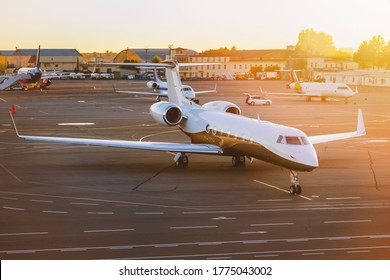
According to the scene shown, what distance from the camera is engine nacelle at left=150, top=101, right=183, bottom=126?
3716 centimetres

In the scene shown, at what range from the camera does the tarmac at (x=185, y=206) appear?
20.0 m

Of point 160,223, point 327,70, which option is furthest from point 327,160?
point 327,70

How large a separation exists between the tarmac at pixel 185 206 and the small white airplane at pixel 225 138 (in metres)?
1.29

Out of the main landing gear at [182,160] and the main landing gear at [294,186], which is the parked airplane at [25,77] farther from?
the main landing gear at [294,186]

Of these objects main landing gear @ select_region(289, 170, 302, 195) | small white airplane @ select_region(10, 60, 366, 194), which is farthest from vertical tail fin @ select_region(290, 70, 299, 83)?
main landing gear @ select_region(289, 170, 302, 195)

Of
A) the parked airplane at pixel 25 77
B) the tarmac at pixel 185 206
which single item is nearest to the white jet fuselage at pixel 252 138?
the tarmac at pixel 185 206

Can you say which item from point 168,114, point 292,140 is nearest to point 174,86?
point 168,114

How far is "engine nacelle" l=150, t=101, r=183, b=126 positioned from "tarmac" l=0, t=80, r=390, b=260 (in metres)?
2.52

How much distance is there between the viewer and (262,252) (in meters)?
19.6

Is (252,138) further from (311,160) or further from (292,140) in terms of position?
(311,160)

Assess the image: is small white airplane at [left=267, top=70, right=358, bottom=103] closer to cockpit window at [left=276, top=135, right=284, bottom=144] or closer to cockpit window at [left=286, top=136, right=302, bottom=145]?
cockpit window at [left=276, top=135, right=284, bottom=144]

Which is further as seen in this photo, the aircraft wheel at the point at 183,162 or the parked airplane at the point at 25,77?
the parked airplane at the point at 25,77
